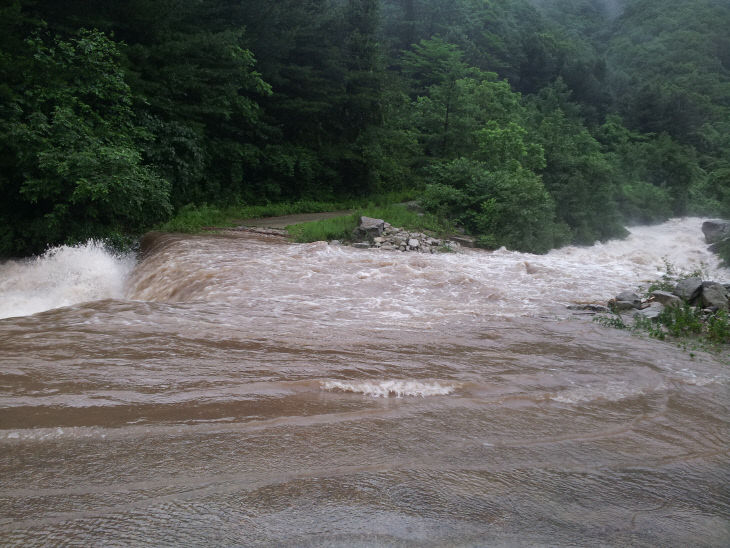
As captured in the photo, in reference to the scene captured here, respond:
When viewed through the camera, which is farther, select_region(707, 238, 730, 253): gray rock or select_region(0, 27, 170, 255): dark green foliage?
select_region(707, 238, 730, 253): gray rock

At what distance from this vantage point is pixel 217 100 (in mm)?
19078

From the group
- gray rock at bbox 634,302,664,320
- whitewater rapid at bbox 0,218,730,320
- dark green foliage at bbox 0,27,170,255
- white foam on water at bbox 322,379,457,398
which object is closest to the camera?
white foam on water at bbox 322,379,457,398

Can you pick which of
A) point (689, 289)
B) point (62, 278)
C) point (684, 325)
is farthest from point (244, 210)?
point (684, 325)

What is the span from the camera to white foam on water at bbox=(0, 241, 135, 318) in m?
9.55

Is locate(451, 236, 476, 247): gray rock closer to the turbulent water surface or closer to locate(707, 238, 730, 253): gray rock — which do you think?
locate(707, 238, 730, 253): gray rock

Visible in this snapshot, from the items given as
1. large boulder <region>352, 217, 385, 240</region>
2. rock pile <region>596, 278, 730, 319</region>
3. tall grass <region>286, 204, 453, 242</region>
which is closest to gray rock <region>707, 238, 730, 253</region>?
rock pile <region>596, 278, 730, 319</region>

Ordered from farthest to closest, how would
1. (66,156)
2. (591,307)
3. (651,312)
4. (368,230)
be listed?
(368,230) → (66,156) → (591,307) → (651,312)

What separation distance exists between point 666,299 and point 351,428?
23.5ft

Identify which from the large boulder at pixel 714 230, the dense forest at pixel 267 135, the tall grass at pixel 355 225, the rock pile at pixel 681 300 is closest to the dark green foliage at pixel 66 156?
the dense forest at pixel 267 135

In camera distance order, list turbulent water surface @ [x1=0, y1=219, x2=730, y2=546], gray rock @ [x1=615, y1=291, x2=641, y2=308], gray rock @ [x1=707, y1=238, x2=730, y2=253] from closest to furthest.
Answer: turbulent water surface @ [x1=0, y1=219, x2=730, y2=546] < gray rock @ [x1=615, y1=291, x2=641, y2=308] < gray rock @ [x1=707, y1=238, x2=730, y2=253]

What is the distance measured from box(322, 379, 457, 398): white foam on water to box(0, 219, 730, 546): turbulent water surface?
0.03 m

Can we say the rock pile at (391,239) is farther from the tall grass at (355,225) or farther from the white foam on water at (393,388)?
the white foam on water at (393,388)

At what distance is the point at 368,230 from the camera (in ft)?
49.6

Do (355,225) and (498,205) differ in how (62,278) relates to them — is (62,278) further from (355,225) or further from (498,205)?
(498,205)
